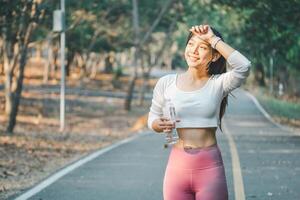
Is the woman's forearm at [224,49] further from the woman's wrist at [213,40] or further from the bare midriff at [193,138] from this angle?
the bare midriff at [193,138]

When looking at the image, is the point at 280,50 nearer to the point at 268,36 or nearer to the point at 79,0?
the point at 268,36

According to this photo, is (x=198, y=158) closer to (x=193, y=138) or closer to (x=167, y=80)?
(x=193, y=138)

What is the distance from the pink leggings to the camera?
178 inches

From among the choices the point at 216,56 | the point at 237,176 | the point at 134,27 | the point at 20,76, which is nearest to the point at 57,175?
the point at 237,176

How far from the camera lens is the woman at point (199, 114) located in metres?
4.54

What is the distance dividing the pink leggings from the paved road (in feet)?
17.0

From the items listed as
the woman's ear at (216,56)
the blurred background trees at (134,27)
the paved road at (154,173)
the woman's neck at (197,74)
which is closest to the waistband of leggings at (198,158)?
the woman's neck at (197,74)

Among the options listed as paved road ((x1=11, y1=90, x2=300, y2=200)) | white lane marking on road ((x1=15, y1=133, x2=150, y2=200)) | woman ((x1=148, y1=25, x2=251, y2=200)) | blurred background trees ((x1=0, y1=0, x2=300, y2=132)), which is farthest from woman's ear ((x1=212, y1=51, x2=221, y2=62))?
blurred background trees ((x1=0, y1=0, x2=300, y2=132))

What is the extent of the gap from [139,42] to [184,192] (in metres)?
31.5

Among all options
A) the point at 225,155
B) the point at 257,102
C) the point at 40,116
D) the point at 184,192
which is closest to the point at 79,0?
the point at 40,116

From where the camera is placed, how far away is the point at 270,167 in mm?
13570

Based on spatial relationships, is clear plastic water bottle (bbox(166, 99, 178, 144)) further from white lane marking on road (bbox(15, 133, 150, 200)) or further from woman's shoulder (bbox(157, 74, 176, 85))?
white lane marking on road (bbox(15, 133, 150, 200))

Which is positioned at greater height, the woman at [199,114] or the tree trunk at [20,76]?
the woman at [199,114]

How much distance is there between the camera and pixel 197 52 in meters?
4.71
